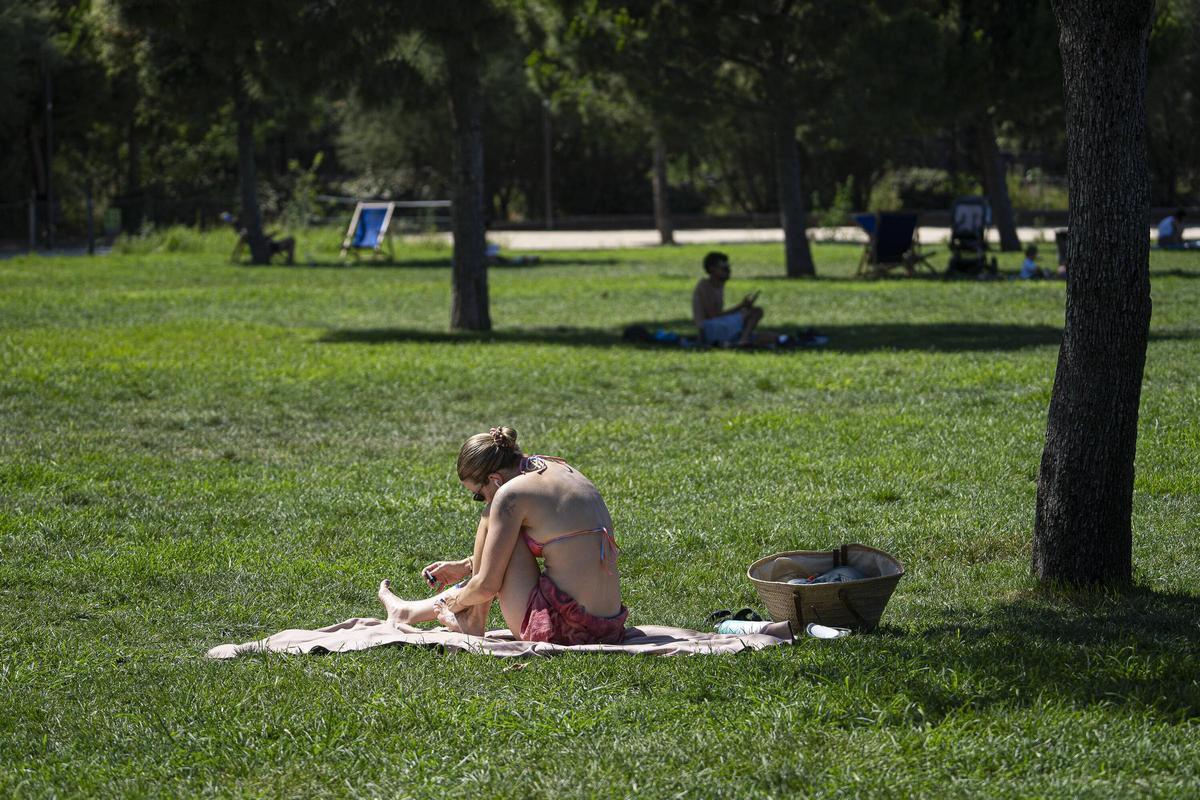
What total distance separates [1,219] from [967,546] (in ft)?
118

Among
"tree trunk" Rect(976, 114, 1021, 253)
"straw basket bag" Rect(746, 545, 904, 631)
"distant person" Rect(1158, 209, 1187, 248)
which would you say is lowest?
"straw basket bag" Rect(746, 545, 904, 631)

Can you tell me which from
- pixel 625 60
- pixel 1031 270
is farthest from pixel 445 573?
pixel 625 60

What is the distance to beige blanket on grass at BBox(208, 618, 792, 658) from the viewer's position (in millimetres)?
5309

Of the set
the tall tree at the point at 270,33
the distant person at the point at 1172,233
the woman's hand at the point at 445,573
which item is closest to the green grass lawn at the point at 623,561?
the woman's hand at the point at 445,573

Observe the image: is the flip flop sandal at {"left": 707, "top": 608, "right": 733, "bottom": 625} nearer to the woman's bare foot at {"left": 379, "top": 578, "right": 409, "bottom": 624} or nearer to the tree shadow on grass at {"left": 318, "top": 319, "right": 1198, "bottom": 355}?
the woman's bare foot at {"left": 379, "top": 578, "right": 409, "bottom": 624}

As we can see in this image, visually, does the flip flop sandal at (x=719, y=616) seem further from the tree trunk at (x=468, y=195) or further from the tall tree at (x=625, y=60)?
the tall tree at (x=625, y=60)

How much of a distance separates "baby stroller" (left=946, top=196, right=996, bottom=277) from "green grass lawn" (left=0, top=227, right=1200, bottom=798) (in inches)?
284

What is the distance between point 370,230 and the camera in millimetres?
32750

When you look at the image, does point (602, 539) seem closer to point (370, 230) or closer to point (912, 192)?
point (370, 230)

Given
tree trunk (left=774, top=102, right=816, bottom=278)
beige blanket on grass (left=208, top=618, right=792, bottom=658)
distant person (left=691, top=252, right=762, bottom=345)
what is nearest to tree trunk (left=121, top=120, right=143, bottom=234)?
tree trunk (left=774, top=102, right=816, bottom=278)

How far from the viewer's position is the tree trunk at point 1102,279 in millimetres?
5742

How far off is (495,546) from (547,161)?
137 feet

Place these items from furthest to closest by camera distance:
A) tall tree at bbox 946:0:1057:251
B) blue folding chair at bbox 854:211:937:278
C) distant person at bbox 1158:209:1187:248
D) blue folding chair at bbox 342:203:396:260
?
blue folding chair at bbox 342:203:396:260 → distant person at bbox 1158:209:1187:248 → blue folding chair at bbox 854:211:937:278 → tall tree at bbox 946:0:1057:251

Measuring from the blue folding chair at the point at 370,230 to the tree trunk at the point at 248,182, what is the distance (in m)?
2.17
